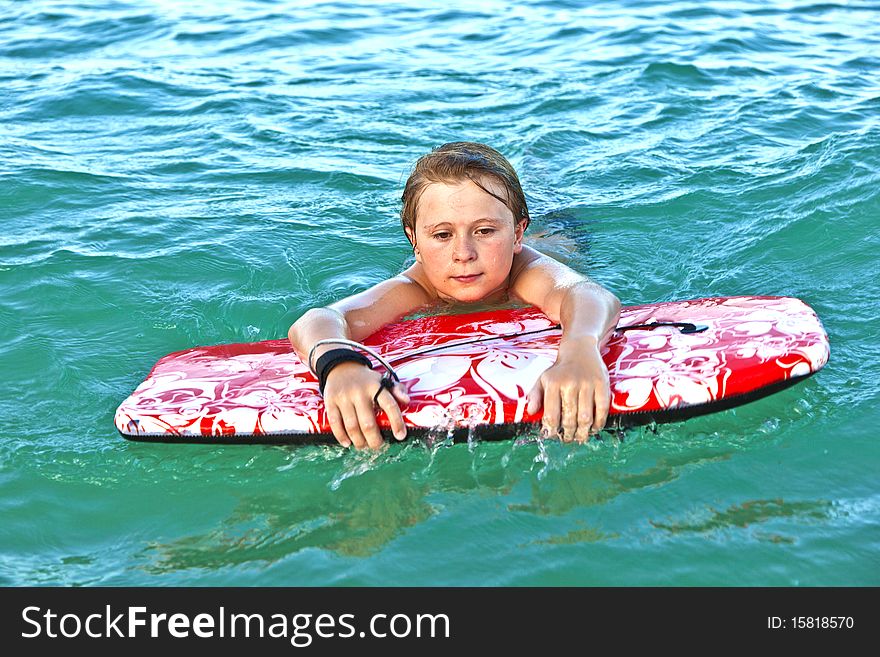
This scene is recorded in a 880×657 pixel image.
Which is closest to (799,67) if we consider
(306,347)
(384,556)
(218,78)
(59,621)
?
(218,78)

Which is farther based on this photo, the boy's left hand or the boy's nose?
the boy's nose


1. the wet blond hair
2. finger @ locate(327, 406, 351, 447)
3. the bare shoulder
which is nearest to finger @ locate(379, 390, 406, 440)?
finger @ locate(327, 406, 351, 447)

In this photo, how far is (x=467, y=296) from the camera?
3.91m

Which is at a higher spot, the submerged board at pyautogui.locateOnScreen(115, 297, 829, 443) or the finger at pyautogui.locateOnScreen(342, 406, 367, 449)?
the submerged board at pyautogui.locateOnScreen(115, 297, 829, 443)

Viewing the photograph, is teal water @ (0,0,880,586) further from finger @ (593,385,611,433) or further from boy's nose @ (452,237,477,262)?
boy's nose @ (452,237,477,262)

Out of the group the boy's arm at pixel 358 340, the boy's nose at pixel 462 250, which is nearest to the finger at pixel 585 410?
the boy's arm at pixel 358 340

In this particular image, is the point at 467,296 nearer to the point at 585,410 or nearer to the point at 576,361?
the point at 576,361

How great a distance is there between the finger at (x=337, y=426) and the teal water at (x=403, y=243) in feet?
0.54

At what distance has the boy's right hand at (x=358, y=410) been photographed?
10.0ft

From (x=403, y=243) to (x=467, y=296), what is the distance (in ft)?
5.47

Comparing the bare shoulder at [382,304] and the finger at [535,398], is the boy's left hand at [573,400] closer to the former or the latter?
the finger at [535,398]

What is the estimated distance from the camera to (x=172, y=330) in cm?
458

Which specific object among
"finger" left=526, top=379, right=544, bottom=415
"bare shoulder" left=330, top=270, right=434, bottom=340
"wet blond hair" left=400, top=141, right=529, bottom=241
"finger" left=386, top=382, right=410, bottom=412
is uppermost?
"wet blond hair" left=400, top=141, right=529, bottom=241

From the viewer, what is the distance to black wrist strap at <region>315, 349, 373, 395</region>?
317 cm
